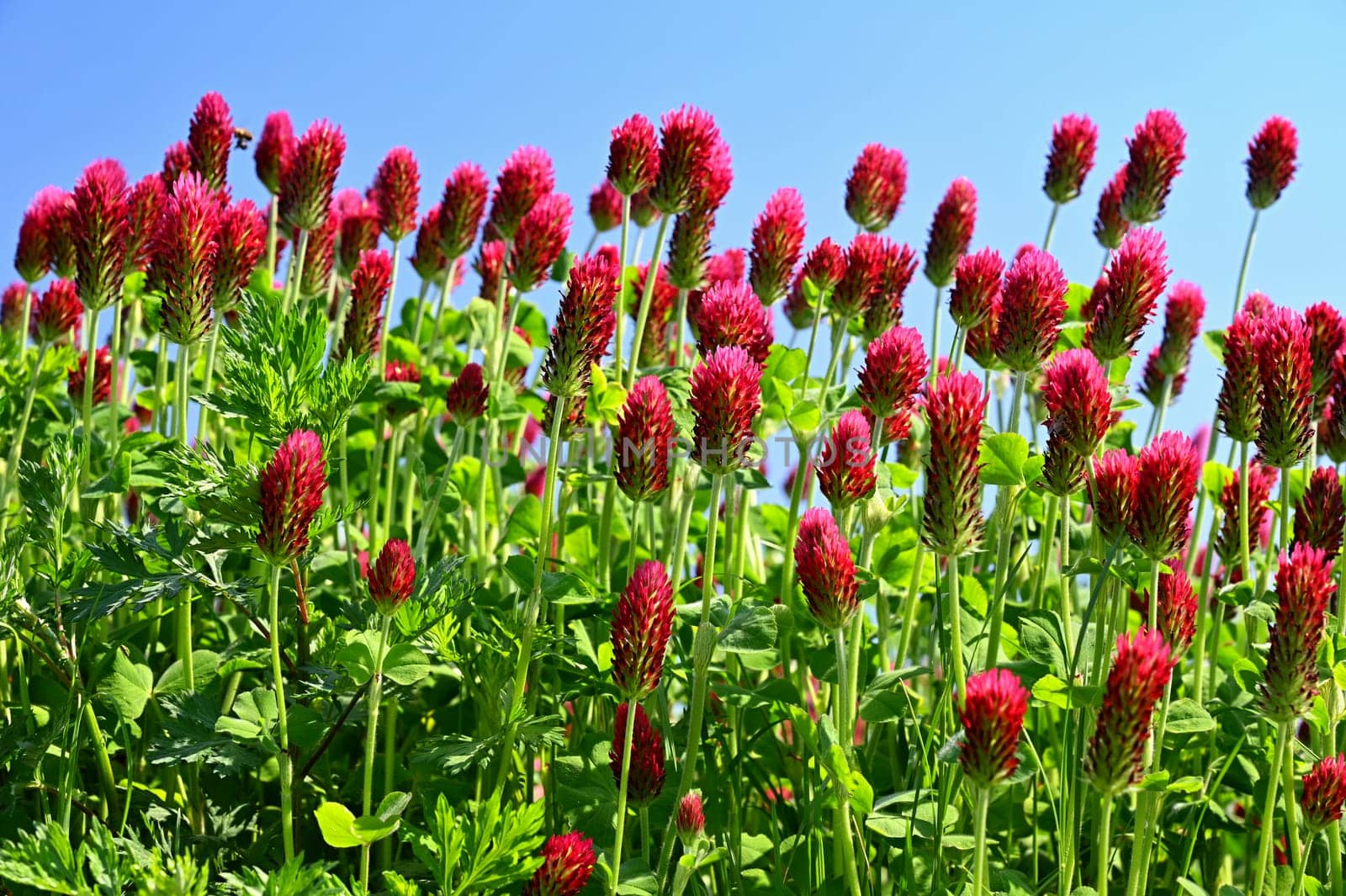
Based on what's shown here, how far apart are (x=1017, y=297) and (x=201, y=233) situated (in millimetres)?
1498

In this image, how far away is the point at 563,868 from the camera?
6.12 ft

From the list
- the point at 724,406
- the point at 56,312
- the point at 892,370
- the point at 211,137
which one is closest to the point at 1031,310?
the point at 892,370

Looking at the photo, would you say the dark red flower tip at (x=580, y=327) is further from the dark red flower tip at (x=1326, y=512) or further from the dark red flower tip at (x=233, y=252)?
the dark red flower tip at (x=1326, y=512)

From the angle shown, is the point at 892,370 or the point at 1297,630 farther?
the point at 892,370

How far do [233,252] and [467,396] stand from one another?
2.12 feet

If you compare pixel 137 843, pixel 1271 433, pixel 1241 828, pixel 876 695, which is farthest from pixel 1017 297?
pixel 137 843

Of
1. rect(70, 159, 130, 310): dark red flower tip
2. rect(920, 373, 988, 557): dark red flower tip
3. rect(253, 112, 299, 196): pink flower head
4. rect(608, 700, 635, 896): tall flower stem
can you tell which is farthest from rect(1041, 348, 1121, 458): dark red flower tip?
rect(253, 112, 299, 196): pink flower head

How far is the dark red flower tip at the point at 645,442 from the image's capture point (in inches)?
85.2

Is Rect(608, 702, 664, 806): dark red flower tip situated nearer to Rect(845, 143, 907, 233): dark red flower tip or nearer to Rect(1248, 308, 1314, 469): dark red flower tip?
Rect(1248, 308, 1314, 469): dark red flower tip

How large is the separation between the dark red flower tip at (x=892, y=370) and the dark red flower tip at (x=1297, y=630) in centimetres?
68

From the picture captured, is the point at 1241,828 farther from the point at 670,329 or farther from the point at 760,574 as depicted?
the point at 670,329

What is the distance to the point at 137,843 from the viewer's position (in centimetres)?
200

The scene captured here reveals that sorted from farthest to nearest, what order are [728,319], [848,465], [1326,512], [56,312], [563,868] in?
[56,312]
[1326,512]
[728,319]
[848,465]
[563,868]

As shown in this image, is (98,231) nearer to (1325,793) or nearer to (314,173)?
(314,173)
